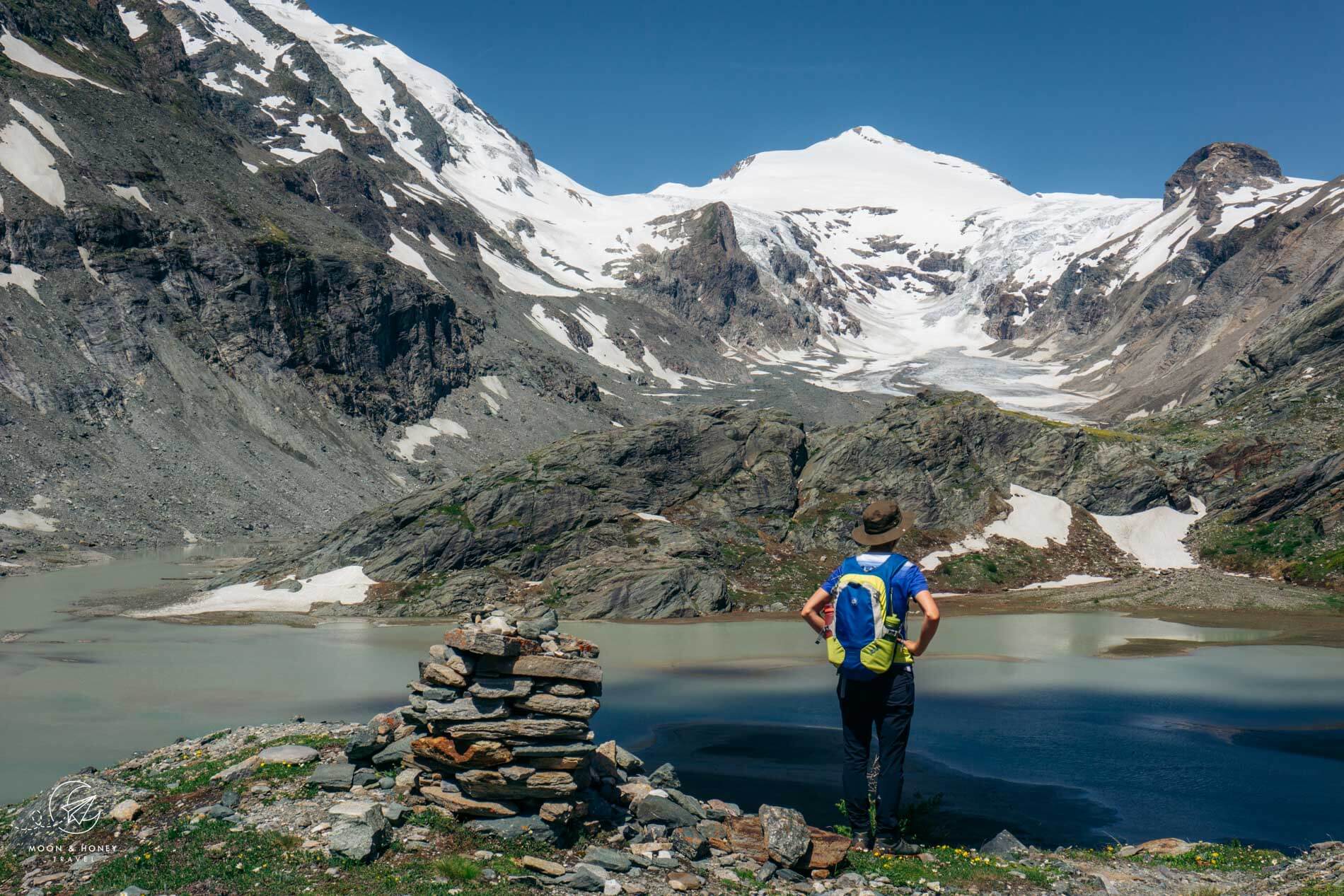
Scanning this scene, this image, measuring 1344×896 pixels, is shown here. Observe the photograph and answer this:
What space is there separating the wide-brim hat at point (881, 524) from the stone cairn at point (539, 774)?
3.61 m

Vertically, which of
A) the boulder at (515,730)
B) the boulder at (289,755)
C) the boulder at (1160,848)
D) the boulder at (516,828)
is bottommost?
the boulder at (1160,848)

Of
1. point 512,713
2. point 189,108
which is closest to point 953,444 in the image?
point 512,713

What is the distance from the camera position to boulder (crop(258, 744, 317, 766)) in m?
14.2

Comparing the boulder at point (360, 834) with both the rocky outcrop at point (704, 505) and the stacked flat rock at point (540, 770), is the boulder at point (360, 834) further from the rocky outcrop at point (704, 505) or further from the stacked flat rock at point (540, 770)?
the rocky outcrop at point (704, 505)

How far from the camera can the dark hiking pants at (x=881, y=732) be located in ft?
35.1

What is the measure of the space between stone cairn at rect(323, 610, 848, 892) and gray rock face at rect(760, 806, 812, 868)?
0.05 feet

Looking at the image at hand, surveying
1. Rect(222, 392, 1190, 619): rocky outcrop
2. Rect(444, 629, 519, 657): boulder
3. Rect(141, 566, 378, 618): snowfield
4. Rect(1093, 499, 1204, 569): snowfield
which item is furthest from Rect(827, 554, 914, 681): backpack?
Rect(1093, 499, 1204, 569): snowfield

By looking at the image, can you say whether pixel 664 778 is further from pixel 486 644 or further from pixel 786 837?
pixel 486 644

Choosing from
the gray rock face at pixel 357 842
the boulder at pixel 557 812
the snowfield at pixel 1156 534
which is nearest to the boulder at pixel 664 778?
the boulder at pixel 557 812

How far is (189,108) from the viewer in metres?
143

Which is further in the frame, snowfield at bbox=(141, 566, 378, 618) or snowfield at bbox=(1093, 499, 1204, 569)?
snowfield at bbox=(1093, 499, 1204, 569)

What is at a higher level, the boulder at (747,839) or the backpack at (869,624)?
the backpack at (869,624)

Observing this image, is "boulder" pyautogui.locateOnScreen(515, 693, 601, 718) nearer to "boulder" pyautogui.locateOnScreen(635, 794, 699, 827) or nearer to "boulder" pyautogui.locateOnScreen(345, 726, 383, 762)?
"boulder" pyautogui.locateOnScreen(635, 794, 699, 827)

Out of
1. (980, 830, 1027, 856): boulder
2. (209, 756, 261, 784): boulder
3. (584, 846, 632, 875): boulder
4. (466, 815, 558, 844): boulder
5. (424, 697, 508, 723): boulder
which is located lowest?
(980, 830, 1027, 856): boulder
